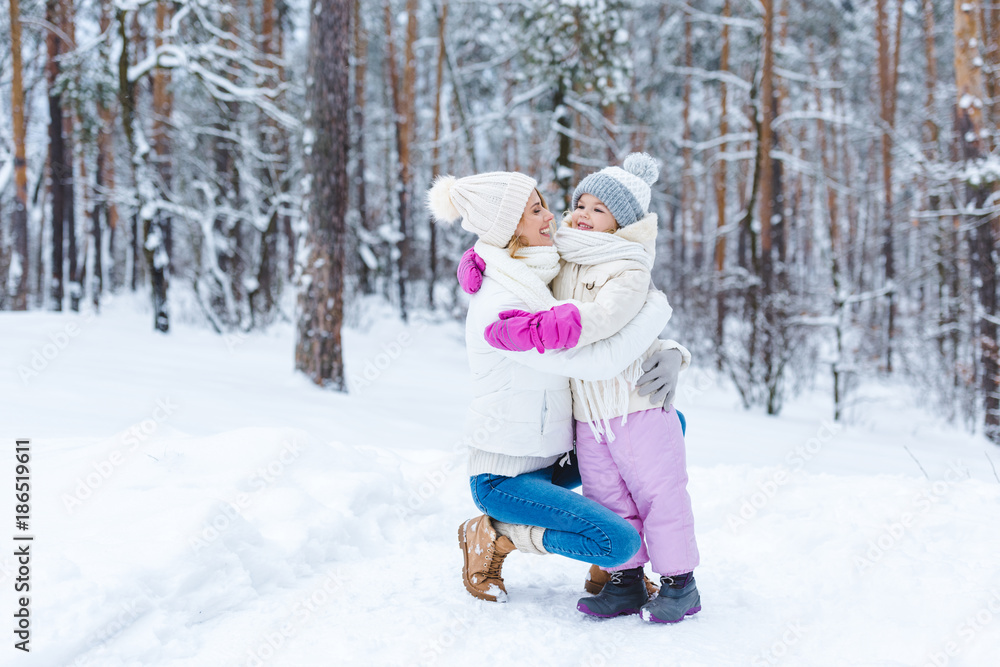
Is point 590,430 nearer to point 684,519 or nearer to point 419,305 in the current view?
point 684,519

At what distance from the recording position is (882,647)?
222 centimetres

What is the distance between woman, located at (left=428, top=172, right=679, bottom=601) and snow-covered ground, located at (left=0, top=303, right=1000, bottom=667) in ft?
0.91

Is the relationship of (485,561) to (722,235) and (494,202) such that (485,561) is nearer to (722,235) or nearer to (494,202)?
(494,202)

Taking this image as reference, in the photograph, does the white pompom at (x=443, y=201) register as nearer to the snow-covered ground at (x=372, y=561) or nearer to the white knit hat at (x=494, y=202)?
the white knit hat at (x=494, y=202)

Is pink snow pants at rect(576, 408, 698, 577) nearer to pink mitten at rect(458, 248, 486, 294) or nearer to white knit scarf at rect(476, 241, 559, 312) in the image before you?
white knit scarf at rect(476, 241, 559, 312)

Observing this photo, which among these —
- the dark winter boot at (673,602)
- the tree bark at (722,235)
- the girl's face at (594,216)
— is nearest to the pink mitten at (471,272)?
the girl's face at (594,216)

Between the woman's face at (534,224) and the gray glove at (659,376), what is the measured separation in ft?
2.02

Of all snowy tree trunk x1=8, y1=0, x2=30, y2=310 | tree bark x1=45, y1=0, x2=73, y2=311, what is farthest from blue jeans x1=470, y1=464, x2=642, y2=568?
snowy tree trunk x1=8, y1=0, x2=30, y2=310

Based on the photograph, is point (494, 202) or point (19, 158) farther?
point (19, 158)

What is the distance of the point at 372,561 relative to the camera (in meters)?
2.95

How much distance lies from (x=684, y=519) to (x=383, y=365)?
784 cm

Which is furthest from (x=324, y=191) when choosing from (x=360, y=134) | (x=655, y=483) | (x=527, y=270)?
(x=360, y=134)

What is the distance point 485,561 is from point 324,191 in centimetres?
495

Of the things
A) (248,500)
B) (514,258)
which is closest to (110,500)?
(248,500)
